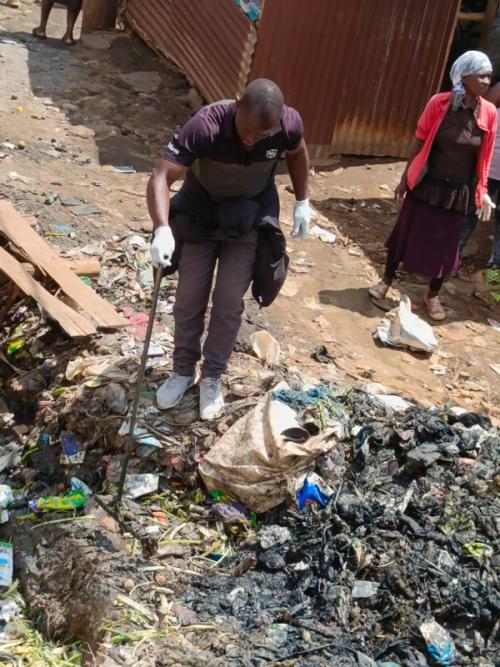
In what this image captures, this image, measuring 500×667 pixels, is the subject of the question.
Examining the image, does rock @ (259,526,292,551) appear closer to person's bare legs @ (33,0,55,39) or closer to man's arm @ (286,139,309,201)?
man's arm @ (286,139,309,201)

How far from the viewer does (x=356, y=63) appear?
8.11 m

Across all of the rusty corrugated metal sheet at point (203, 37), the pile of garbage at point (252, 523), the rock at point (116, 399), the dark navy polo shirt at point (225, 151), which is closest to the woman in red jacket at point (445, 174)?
the pile of garbage at point (252, 523)

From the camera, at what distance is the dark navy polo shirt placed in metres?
3.59

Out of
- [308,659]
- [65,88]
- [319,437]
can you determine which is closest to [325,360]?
[319,437]

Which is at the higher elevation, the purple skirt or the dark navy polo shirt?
the dark navy polo shirt

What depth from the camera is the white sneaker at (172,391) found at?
4.32 m

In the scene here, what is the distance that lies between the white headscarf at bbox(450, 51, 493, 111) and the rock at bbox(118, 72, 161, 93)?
16.0 feet

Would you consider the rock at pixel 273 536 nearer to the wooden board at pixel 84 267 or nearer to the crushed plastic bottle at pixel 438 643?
the crushed plastic bottle at pixel 438 643

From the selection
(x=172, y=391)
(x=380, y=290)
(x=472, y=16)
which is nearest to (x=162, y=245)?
(x=172, y=391)

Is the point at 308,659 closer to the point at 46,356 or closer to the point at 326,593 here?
the point at 326,593

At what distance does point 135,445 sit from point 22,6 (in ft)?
32.9

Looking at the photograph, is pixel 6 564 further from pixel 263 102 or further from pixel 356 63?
pixel 356 63

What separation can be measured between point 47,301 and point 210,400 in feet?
4.95

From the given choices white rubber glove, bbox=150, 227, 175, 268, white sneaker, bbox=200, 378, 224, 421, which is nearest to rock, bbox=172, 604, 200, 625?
white sneaker, bbox=200, 378, 224, 421
